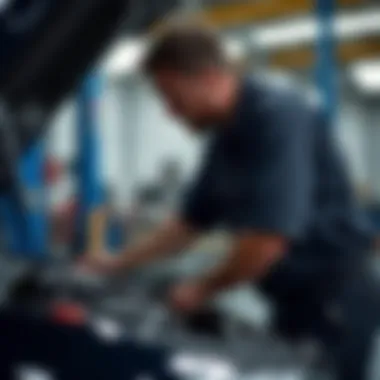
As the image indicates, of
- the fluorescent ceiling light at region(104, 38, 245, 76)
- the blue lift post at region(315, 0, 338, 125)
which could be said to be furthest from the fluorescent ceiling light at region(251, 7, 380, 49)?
the fluorescent ceiling light at region(104, 38, 245, 76)

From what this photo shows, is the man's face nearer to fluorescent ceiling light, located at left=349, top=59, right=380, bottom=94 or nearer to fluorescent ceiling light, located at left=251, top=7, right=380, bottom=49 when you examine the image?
fluorescent ceiling light, located at left=251, top=7, right=380, bottom=49

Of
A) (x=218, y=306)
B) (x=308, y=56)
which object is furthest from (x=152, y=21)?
(x=308, y=56)

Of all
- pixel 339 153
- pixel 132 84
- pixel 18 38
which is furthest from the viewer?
pixel 132 84

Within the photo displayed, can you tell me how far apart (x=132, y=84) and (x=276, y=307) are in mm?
9220

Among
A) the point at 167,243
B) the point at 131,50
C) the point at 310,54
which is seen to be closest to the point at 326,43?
the point at 131,50

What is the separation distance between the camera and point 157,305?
1.81m

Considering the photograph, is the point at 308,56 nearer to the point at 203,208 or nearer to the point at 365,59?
the point at 365,59

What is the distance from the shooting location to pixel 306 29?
252 inches

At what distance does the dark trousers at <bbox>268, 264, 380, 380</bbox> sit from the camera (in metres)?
1.88

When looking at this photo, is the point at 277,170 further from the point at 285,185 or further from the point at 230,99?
the point at 230,99

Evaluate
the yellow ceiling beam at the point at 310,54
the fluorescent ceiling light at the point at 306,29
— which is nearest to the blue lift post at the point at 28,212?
the fluorescent ceiling light at the point at 306,29

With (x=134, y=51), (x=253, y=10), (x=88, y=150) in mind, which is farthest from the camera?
(x=253, y=10)

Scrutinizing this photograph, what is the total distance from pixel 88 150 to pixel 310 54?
368cm

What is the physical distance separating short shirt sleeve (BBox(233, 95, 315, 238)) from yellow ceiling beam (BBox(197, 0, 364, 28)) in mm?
2834
